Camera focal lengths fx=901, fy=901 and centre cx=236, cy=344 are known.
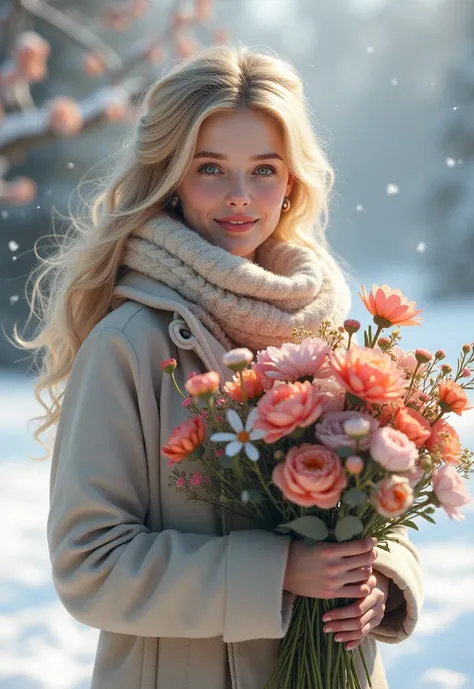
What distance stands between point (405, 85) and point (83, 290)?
21.2ft

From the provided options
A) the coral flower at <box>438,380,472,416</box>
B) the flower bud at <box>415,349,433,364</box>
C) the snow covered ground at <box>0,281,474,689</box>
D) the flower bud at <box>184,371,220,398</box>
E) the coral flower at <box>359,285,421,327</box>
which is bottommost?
the snow covered ground at <box>0,281,474,689</box>

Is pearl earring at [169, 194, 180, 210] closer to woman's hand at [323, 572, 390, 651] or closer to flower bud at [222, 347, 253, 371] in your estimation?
flower bud at [222, 347, 253, 371]

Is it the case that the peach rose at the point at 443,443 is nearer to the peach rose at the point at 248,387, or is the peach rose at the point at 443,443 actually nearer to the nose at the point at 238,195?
the peach rose at the point at 248,387

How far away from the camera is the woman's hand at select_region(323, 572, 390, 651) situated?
129 centimetres

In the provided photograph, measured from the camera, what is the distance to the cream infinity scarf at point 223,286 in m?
1.51

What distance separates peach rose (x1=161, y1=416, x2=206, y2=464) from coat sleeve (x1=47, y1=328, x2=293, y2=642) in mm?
181

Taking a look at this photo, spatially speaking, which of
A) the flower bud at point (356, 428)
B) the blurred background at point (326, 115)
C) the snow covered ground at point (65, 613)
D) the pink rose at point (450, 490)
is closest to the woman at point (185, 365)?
the pink rose at point (450, 490)

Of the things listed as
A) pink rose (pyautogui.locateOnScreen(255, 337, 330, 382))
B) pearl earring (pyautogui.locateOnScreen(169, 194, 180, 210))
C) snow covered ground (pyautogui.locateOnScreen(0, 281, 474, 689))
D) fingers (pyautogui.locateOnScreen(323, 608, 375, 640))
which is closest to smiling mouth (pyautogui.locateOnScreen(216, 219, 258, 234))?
pearl earring (pyautogui.locateOnScreen(169, 194, 180, 210))

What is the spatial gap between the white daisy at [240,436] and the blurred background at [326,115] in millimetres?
3972

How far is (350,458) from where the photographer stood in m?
1.10

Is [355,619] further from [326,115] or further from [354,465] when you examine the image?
[326,115]

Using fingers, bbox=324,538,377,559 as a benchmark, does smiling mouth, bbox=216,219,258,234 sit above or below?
above

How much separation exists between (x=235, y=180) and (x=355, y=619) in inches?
29.4

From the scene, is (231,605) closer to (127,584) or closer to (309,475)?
(127,584)
